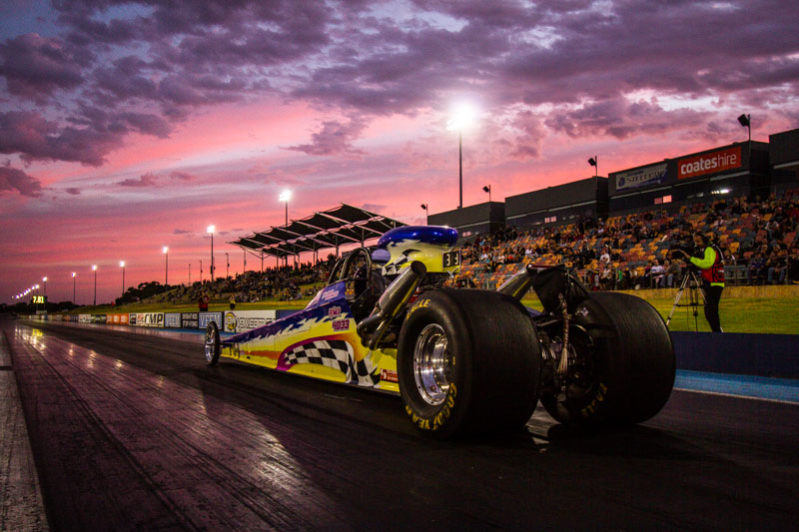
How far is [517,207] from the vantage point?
160 feet

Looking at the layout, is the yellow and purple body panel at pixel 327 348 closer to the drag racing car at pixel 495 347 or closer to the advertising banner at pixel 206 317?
the drag racing car at pixel 495 347

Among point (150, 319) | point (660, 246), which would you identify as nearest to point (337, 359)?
point (660, 246)

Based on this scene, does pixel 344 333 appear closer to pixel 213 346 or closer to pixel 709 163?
pixel 213 346

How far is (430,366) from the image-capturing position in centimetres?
480

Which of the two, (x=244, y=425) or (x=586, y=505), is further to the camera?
(x=244, y=425)

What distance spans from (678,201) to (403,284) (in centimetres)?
3547

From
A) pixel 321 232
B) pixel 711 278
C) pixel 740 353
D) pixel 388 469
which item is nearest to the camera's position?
pixel 388 469

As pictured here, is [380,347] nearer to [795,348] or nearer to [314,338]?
[314,338]

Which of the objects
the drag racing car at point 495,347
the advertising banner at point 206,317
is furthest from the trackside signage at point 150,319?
the drag racing car at point 495,347

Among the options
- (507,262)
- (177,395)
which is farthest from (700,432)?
(507,262)

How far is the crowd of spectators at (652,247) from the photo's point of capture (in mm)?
18406

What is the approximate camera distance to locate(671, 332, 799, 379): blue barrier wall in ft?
25.3

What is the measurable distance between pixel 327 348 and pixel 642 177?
1438 inches

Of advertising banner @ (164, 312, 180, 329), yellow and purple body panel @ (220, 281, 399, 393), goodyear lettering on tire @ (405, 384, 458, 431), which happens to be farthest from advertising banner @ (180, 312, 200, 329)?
goodyear lettering on tire @ (405, 384, 458, 431)
